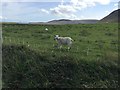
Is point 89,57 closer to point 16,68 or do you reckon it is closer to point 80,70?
point 80,70

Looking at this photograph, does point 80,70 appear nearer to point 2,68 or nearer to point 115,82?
point 115,82

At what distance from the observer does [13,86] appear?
17.5 meters

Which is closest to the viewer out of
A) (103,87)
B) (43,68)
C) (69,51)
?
(103,87)

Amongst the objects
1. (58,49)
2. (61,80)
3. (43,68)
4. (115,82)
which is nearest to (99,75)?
(115,82)

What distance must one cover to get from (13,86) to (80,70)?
3971mm

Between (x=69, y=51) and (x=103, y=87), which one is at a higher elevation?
(x=69, y=51)

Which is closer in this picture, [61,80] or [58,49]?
[61,80]

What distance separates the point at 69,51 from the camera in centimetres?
2092

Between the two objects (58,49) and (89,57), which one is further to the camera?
(58,49)

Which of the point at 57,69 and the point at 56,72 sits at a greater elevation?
the point at 57,69

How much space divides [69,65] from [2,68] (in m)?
4.10

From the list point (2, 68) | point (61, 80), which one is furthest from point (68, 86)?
point (2, 68)

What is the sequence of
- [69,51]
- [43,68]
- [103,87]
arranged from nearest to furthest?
[103,87], [43,68], [69,51]

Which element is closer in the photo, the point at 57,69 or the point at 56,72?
the point at 56,72
